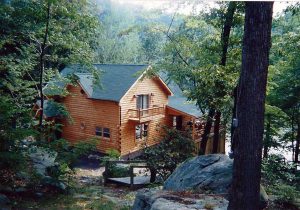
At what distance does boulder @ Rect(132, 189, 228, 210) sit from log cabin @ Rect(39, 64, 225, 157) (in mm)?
16359

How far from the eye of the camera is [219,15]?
37.8 feet

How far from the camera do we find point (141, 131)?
2570 cm

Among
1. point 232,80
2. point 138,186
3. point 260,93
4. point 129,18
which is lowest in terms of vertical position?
point 138,186

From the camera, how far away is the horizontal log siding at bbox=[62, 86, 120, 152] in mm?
23500

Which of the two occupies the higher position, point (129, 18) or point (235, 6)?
point (129, 18)

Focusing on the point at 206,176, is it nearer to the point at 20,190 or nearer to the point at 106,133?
the point at 20,190

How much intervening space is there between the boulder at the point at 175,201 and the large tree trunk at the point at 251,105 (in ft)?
2.66

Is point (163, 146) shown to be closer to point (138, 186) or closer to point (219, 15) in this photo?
point (138, 186)

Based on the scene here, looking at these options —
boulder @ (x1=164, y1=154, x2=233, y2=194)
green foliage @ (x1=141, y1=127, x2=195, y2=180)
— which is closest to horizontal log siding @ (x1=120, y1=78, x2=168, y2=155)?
green foliage @ (x1=141, y1=127, x2=195, y2=180)

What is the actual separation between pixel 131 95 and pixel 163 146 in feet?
37.9

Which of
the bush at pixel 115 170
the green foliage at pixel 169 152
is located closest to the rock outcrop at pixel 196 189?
the green foliage at pixel 169 152

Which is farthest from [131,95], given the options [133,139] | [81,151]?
[81,151]

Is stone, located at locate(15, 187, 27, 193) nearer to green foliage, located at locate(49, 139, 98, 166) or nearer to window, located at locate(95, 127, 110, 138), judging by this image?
green foliage, located at locate(49, 139, 98, 166)

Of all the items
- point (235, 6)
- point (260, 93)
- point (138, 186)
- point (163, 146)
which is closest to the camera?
point (260, 93)
